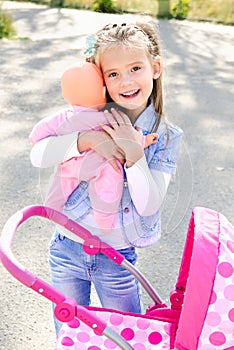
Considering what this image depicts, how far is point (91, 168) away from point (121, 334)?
0.45m

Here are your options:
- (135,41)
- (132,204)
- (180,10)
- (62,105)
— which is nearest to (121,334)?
(132,204)

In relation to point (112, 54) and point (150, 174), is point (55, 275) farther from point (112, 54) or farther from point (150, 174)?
point (112, 54)

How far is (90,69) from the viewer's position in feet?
5.55

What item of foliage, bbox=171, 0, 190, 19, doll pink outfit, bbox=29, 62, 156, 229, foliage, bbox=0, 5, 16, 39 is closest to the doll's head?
doll pink outfit, bbox=29, 62, 156, 229

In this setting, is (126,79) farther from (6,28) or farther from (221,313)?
(6,28)

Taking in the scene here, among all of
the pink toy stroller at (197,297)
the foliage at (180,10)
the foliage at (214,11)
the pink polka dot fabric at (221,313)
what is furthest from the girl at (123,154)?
the foliage at (180,10)

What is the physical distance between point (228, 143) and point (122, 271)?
2576 millimetres

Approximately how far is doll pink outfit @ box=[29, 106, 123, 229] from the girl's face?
76 mm

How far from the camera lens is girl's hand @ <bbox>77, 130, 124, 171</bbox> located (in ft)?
5.49

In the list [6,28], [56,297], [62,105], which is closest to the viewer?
[56,297]

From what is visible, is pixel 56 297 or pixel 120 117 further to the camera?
pixel 120 117

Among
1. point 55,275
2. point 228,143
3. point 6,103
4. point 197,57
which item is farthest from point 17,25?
point 55,275

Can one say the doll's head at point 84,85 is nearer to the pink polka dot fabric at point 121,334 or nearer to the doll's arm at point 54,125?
the doll's arm at point 54,125

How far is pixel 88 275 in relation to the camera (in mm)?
1854
